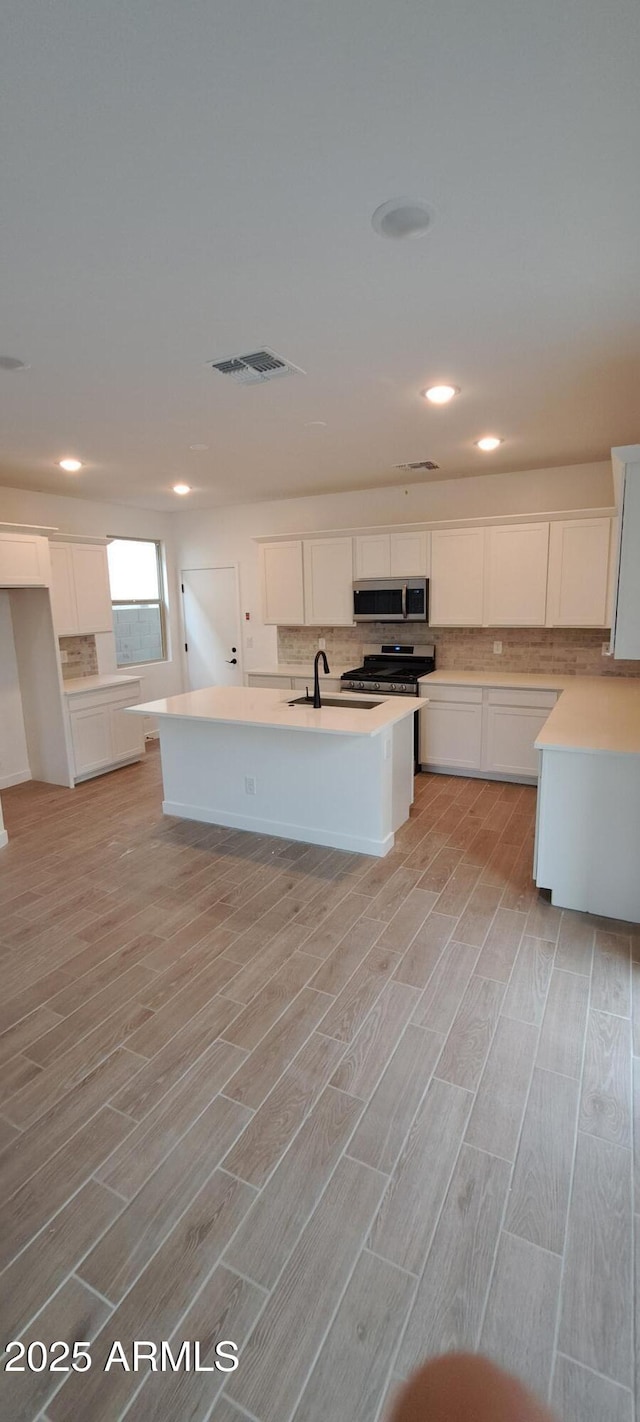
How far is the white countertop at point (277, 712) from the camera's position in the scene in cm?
342

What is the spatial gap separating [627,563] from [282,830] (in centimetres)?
262

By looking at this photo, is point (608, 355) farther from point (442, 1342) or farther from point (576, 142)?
point (442, 1342)

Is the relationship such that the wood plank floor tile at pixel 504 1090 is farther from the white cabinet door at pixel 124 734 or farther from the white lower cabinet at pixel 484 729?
the white cabinet door at pixel 124 734

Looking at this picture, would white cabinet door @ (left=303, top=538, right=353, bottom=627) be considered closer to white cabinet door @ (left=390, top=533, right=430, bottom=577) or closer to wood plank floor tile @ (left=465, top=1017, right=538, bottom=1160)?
white cabinet door @ (left=390, top=533, right=430, bottom=577)

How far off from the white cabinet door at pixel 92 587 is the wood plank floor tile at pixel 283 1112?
448cm

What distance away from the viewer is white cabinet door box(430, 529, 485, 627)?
5148 mm

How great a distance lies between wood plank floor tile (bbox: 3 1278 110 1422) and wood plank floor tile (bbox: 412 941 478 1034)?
1.31 m

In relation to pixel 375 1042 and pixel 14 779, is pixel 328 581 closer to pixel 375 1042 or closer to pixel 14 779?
pixel 14 779

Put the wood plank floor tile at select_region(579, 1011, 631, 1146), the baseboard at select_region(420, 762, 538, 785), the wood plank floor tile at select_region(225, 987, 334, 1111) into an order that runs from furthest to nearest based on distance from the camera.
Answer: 1. the baseboard at select_region(420, 762, 538, 785)
2. the wood plank floor tile at select_region(225, 987, 334, 1111)
3. the wood plank floor tile at select_region(579, 1011, 631, 1146)

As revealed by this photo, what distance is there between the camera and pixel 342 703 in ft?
14.1

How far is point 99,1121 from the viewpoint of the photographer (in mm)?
1910

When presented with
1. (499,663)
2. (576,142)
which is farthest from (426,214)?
(499,663)

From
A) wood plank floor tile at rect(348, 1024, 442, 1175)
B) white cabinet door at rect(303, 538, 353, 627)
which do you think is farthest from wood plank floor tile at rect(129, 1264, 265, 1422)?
white cabinet door at rect(303, 538, 353, 627)

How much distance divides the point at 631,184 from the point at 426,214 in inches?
21.1
